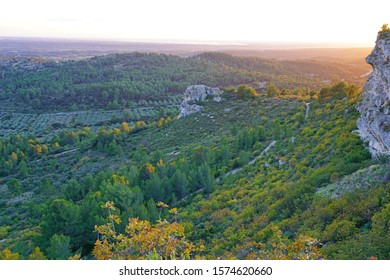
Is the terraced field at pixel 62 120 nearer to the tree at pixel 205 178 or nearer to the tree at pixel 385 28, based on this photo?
the tree at pixel 205 178

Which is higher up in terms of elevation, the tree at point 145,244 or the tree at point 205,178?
the tree at point 145,244

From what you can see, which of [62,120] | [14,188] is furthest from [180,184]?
[62,120]

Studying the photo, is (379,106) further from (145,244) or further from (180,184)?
(145,244)

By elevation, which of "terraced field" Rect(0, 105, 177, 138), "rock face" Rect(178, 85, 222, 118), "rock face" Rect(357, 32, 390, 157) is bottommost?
"terraced field" Rect(0, 105, 177, 138)

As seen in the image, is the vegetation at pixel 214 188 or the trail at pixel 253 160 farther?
the trail at pixel 253 160

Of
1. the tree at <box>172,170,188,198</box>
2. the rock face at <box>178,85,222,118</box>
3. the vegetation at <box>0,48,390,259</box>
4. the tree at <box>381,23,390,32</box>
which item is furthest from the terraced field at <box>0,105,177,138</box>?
the tree at <box>381,23,390,32</box>

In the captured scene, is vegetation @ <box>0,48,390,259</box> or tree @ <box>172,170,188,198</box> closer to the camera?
vegetation @ <box>0,48,390,259</box>

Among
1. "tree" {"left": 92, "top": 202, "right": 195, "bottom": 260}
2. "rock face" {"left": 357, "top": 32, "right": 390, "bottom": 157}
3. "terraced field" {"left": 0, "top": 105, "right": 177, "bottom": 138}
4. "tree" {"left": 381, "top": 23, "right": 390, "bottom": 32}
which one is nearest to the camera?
"tree" {"left": 92, "top": 202, "right": 195, "bottom": 260}

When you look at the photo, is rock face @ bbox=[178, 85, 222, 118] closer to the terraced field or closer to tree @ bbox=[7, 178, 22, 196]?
the terraced field

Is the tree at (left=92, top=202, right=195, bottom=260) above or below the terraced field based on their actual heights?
above

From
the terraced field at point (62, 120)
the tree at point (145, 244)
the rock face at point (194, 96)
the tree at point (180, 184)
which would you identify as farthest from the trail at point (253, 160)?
the terraced field at point (62, 120)
